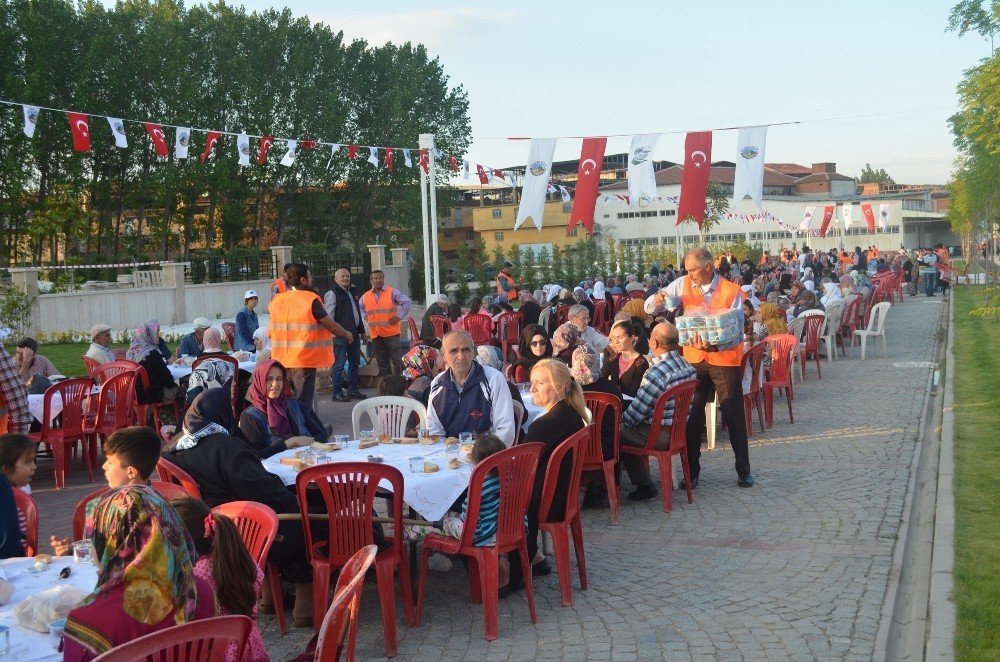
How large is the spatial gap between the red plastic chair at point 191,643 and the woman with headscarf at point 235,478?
2338 mm

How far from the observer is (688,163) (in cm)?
2017

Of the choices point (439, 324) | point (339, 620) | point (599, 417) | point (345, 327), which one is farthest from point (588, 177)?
point (339, 620)

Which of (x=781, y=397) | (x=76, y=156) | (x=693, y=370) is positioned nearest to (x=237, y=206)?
(x=76, y=156)

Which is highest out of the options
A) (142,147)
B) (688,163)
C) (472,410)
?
(142,147)

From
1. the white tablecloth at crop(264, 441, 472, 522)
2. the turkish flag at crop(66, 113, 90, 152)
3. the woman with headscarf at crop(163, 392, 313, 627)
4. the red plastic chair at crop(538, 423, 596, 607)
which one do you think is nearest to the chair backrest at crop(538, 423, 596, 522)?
the red plastic chair at crop(538, 423, 596, 607)

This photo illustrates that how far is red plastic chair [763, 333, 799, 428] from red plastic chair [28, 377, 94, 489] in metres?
6.81

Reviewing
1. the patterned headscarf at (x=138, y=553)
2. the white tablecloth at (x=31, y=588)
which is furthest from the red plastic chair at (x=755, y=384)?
the patterned headscarf at (x=138, y=553)

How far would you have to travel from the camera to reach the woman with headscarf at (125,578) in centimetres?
300

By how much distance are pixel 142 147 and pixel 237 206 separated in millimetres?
5356

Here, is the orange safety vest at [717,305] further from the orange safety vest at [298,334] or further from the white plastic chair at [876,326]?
the white plastic chair at [876,326]

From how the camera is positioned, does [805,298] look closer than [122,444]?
No

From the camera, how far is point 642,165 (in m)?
21.1

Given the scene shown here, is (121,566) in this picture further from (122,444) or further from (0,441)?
(0,441)

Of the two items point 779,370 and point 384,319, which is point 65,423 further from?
point 779,370
